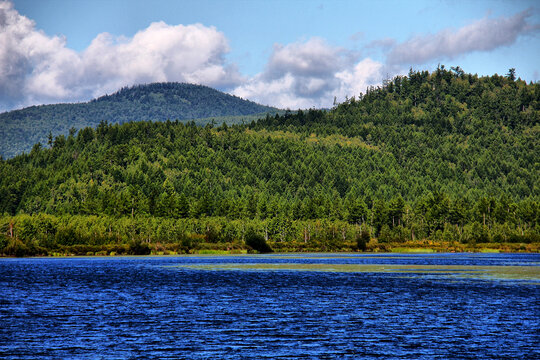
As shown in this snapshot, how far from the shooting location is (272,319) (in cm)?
5600

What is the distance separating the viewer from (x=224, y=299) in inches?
2810

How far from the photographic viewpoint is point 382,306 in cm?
6450

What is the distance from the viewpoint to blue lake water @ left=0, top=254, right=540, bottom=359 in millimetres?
41750

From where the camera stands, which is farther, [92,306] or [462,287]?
[462,287]

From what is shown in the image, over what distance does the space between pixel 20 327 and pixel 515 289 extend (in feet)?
203

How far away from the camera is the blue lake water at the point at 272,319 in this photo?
41.8m

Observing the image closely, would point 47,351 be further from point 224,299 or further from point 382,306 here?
point 382,306

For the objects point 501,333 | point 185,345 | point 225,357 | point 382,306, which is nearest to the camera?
point 225,357

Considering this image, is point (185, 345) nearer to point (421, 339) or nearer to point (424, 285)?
point (421, 339)

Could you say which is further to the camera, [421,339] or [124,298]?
[124,298]

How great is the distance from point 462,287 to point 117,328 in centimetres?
5198

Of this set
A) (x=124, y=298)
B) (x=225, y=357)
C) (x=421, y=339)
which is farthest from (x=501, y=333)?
(x=124, y=298)

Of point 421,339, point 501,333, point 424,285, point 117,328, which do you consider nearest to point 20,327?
point 117,328

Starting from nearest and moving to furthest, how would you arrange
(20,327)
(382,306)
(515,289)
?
(20,327) → (382,306) → (515,289)
